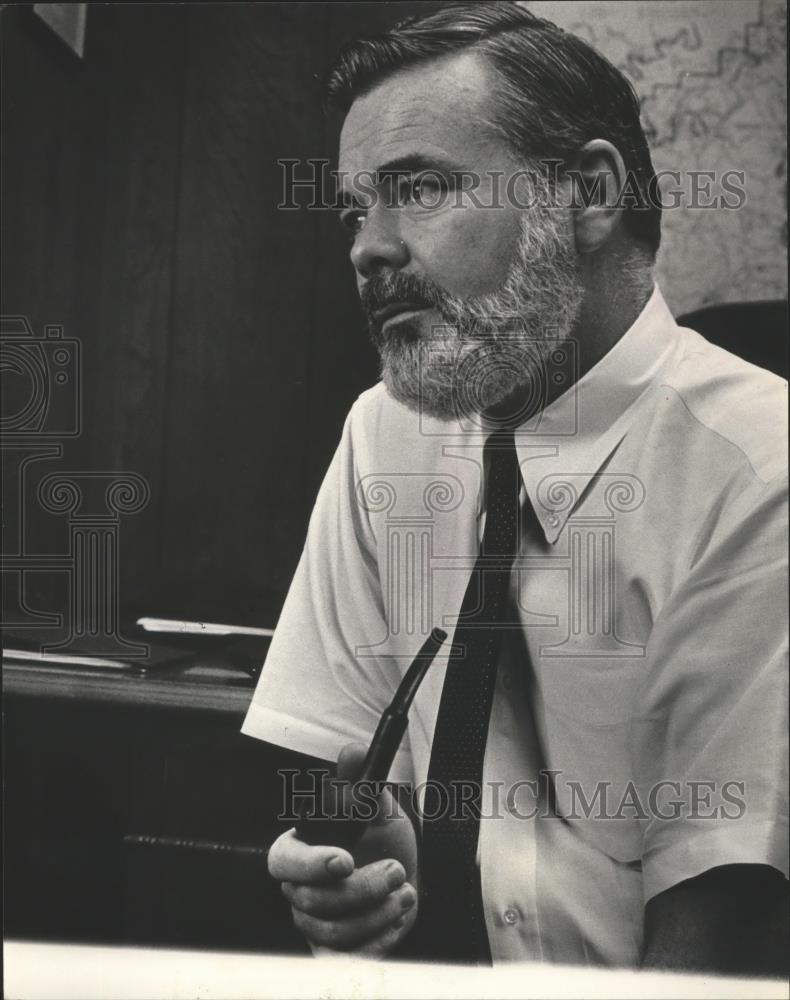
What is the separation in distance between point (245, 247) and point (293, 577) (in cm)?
47

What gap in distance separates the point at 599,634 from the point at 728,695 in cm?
17

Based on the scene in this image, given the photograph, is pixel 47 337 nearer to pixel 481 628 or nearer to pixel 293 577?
pixel 293 577

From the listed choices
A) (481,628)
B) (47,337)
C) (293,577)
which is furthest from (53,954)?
(47,337)

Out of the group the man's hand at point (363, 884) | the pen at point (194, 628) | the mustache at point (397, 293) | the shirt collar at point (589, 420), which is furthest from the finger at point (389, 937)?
the mustache at point (397, 293)

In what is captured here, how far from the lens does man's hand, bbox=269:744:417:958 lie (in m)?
1.37

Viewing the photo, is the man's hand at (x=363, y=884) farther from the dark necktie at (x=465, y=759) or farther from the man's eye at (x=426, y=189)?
the man's eye at (x=426, y=189)

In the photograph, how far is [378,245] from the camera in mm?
1401

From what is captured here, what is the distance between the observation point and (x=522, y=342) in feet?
4.50

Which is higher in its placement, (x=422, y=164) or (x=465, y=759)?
(x=422, y=164)

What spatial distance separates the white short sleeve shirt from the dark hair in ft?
0.57

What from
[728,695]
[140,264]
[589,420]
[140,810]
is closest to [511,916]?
[728,695]

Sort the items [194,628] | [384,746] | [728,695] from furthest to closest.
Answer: [194,628] → [384,746] → [728,695]

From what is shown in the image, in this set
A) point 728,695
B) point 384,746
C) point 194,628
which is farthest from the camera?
point 194,628

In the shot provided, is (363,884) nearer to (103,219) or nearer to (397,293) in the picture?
(397,293)
